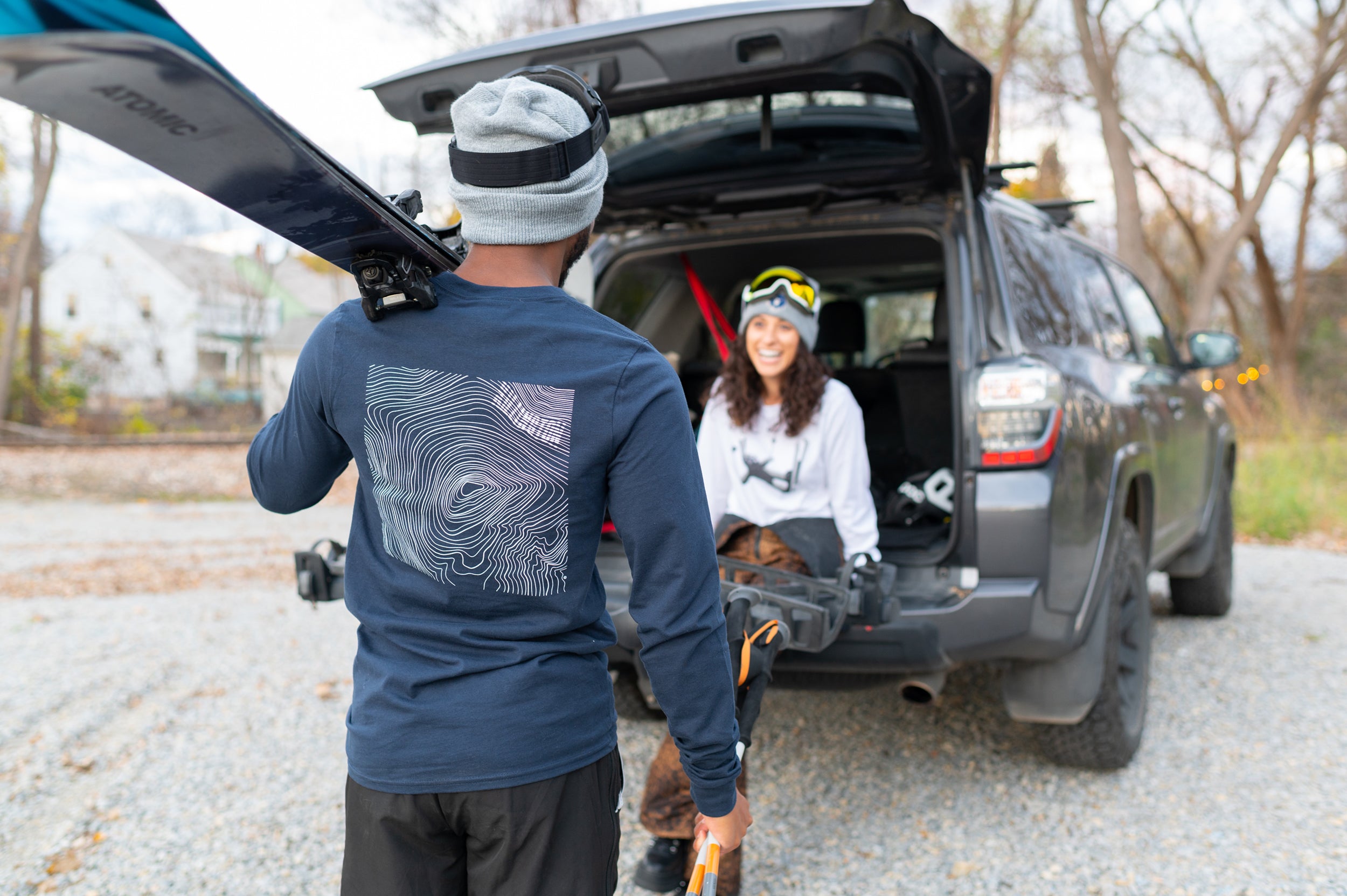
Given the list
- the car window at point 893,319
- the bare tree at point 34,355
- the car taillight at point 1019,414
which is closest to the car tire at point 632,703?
the car taillight at point 1019,414

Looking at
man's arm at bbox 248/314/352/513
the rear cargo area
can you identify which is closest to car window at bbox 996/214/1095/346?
the rear cargo area

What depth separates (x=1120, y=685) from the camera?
3.36 meters

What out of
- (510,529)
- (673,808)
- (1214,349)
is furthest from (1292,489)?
(510,529)

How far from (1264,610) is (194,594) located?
6.88 meters

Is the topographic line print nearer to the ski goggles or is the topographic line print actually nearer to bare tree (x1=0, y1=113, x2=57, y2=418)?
the ski goggles

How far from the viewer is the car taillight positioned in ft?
9.14

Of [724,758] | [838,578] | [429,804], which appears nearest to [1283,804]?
[838,578]

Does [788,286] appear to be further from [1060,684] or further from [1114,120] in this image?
[1114,120]

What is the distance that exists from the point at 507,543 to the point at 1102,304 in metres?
3.78

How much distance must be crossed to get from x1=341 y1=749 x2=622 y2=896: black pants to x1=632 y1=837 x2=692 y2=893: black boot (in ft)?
4.31

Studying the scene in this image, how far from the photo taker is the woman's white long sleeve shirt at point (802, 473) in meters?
2.97

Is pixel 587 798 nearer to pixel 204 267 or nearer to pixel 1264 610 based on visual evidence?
pixel 1264 610

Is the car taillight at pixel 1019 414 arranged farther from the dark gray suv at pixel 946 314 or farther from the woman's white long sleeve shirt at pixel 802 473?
the woman's white long sleeve shirt at pixel 802 473

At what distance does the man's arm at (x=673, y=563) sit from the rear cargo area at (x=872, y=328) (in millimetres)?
1836
